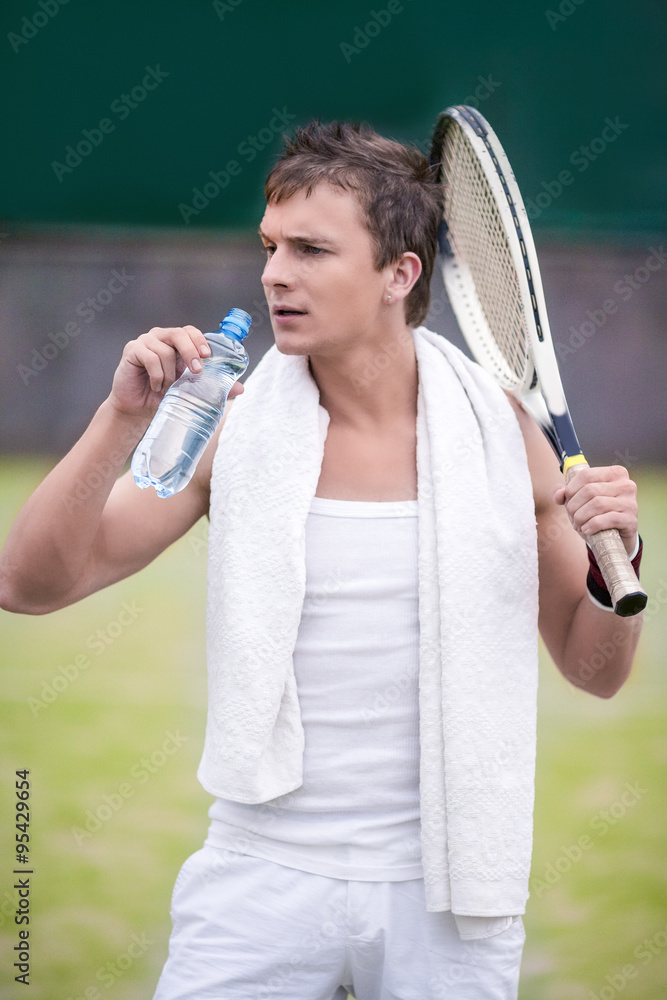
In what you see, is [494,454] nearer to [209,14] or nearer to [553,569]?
[553,569]

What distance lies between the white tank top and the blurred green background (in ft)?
6.60

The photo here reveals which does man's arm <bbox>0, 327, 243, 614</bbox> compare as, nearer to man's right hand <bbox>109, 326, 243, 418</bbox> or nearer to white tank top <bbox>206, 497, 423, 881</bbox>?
man's right hand <bbox>109, 326, 243, 418</bbox>

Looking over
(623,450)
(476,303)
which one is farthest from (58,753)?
(623,450)

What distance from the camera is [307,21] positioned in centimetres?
914

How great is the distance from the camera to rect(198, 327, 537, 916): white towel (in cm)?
164

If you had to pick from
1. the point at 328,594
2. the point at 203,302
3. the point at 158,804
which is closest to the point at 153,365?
the point at 328,594

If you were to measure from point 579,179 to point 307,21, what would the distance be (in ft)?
10.2

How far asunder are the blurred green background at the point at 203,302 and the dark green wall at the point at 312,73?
2 centimetres

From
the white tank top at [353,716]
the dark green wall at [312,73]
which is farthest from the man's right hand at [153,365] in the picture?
the dark green wall at [312,73]

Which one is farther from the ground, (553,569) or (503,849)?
(553,569)

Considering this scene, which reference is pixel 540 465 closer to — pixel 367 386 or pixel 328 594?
pixel 367 386

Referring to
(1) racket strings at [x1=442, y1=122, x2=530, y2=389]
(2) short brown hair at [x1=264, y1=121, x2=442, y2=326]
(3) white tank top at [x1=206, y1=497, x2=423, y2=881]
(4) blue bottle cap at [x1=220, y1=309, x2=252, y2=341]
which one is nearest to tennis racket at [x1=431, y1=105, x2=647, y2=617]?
(1) racket strings at [x1=442, y1=122, x2=530, y2=389]

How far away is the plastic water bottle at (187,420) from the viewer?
1616mm

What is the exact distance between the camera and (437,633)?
1.68 m
